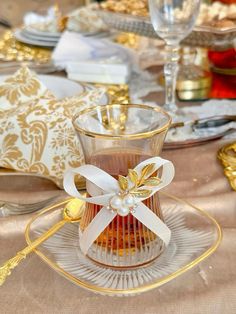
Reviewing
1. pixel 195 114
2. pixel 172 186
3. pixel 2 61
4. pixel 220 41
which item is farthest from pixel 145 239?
pixel 2 61

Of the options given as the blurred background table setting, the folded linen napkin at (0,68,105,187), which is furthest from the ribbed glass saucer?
the folded linen napkin at (0,68,105,187)

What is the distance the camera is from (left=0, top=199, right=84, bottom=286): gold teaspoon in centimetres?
42

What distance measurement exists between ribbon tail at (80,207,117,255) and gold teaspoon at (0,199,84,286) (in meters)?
0.05

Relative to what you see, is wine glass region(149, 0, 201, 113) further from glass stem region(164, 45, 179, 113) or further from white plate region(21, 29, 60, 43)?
white plate region(21, 29, 60, 43)

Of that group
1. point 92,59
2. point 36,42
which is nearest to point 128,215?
point 92,59

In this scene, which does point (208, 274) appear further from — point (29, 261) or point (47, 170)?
point (47, 170)

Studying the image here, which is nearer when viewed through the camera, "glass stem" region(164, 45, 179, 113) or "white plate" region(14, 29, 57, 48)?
"glass stem" region(164, 45, 179, 113)

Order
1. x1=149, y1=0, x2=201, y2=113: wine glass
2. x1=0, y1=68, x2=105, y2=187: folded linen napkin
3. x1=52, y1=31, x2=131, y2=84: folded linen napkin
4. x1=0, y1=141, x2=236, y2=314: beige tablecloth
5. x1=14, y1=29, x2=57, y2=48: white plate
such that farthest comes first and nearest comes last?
x1=14, y1=29, x2=57, y2=48: white plate, x1=52, y1=31, x2=131, y2=84: folded linen napkin, x1=149, y1=0, x2=201, y2=113: wine glass, x1=0, y1=68, x2=105, y2=187: folded linen napkin, x1=0, y1=141, x2=236, y2=314: beige tablecloth

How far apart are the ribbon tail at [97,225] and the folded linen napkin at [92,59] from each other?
0.54m

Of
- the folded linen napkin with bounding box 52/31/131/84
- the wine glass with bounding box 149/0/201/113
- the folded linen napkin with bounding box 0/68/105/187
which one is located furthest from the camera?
the folded linen napkin with bounding box 52/31/131/84

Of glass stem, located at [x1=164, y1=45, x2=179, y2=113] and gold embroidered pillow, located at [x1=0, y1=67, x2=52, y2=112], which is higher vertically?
gold embroidered pillow, located at [x1=0, y1=67, x2=52, y2=112]

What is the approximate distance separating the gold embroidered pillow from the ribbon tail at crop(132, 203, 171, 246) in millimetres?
319

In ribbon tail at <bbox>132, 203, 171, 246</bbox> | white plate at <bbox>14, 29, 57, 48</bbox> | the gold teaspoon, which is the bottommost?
white plate at <bbox>14, 29, 57, 48</bbox>

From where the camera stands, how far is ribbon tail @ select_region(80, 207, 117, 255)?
1.33 ft
